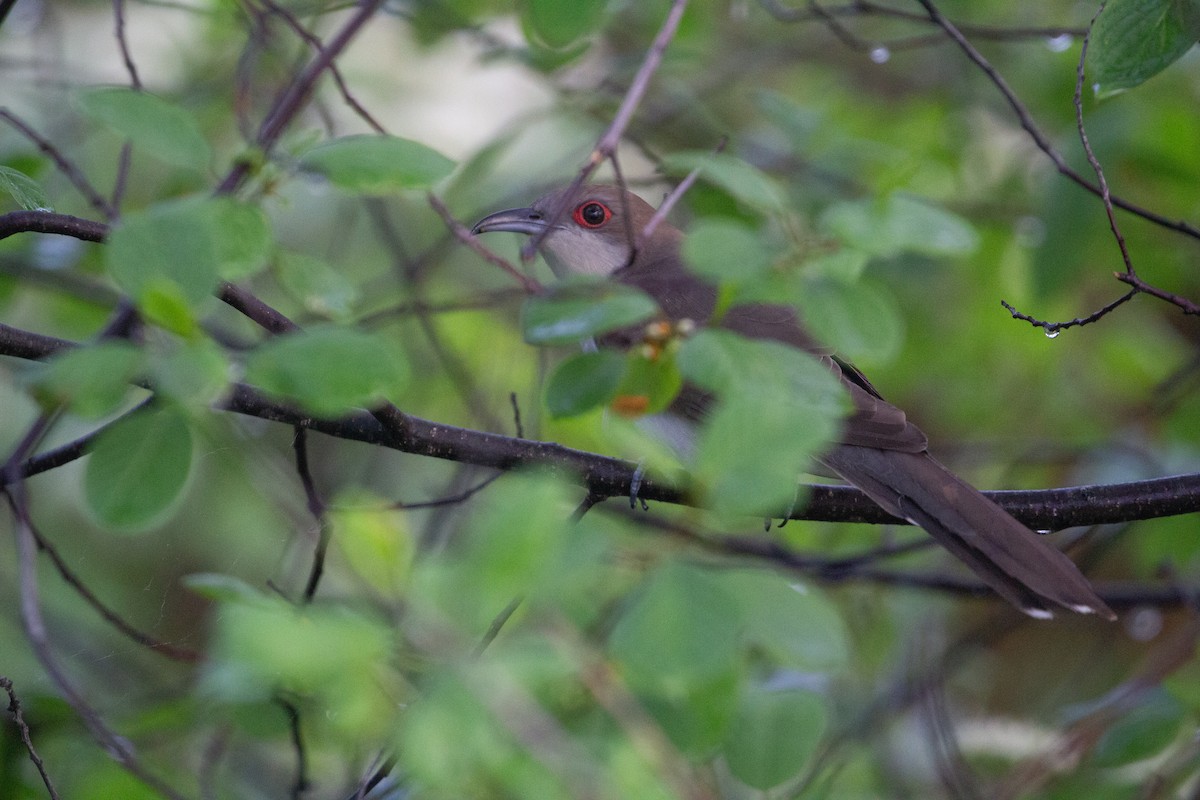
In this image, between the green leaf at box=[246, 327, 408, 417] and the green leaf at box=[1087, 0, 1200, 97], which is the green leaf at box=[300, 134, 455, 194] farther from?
the green leaf at box=[1087, 0, 1200, 97]

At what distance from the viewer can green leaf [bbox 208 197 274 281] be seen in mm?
1517

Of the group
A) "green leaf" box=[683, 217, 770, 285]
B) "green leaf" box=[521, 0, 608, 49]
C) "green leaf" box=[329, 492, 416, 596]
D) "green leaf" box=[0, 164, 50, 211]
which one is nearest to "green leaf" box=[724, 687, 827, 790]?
"green leaf" box=[329, 492, 416, 596]

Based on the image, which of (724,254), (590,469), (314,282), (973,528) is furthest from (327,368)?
(973,528)

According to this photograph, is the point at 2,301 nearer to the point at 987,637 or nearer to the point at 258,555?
the point at 258,555

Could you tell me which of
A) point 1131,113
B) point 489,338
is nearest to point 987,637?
point 1131,113

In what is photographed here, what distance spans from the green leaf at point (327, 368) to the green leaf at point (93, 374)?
0.14 m

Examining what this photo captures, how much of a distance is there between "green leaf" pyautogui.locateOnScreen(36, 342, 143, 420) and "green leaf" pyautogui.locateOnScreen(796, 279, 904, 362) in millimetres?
937

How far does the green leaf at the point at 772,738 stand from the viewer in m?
1.96

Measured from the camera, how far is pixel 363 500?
217cm

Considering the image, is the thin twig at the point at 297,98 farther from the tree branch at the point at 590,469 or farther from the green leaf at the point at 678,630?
the green leaf at the point at 678,630

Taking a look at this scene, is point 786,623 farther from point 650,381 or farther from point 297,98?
point 297,98

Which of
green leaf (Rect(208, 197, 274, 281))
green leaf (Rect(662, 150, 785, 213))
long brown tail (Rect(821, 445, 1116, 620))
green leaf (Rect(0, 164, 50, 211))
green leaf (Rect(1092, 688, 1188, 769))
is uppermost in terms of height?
green leaf (Rect(662, 150, 785, 213))

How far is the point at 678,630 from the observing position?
4.12ft

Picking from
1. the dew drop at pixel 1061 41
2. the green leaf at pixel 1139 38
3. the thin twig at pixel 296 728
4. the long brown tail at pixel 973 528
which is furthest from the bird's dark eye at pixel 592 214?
the thin twig at pixel 296 728
